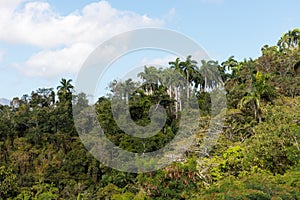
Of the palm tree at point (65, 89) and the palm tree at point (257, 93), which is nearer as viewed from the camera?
the palm tree at point (257, 93)

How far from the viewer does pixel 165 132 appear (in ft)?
69.6

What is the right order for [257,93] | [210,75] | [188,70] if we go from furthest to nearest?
[188,70] → [210,75] → [257,93]

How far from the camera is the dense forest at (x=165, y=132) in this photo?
11023 mm

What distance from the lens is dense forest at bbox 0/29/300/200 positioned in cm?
1102

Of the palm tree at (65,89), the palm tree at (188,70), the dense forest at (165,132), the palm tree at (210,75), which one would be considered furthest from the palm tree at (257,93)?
the palm tree at (65,89)

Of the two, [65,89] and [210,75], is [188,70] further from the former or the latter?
[65,89]

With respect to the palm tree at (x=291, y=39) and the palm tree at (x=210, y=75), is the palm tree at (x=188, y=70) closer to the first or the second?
the palm tree at (x=210, y=75)

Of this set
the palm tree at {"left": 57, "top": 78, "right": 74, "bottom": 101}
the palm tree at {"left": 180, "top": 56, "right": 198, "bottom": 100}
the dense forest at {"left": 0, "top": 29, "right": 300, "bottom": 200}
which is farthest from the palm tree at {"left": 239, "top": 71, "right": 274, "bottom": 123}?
the palm tree at {"left": 57, "top": 78, "right": 74, "bottom": 101}

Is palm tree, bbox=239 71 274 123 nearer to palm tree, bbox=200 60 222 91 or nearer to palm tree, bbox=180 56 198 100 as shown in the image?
palm tree, bbox=200 60 222 91

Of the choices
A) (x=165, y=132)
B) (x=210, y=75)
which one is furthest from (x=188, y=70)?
(x=165, y=132)

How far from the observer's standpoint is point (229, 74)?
26.1 meters

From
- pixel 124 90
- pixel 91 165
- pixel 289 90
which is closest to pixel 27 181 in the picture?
pixel 91 165

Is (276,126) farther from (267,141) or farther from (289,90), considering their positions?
(289,90)

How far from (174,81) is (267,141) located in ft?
36.4
